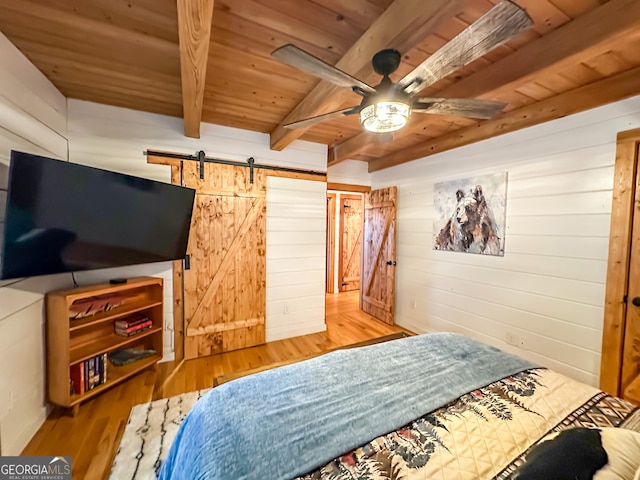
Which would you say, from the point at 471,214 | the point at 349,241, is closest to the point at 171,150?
the point at 471,214

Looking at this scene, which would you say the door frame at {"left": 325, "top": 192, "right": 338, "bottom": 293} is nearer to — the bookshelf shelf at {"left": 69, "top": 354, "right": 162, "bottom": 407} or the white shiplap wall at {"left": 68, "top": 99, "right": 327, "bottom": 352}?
the white shiplap wall at {"left": 68, "top": 99, "right": 327, "bottom": 352}

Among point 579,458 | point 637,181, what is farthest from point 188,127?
point 637,181

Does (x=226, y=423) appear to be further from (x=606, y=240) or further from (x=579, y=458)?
(x=606, y=240)

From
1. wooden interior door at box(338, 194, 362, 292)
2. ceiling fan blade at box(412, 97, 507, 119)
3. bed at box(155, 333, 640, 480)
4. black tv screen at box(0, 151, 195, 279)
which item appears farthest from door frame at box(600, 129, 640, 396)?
wooden interior door at box(338, 194, 362, 292)

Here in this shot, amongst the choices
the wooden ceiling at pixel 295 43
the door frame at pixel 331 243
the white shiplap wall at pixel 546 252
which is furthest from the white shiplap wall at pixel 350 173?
the wooden ceiling at pixel 295 43

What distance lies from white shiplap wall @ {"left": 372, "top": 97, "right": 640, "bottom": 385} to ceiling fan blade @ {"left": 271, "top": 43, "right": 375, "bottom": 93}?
6.94 feet

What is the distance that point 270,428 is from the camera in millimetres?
1031

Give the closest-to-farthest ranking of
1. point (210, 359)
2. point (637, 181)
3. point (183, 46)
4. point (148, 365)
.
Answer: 1. point (183, 46)
2. point (637, 181)
3. point (148, 365)
4. point (210, 359)

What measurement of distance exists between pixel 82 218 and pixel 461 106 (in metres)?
2.58

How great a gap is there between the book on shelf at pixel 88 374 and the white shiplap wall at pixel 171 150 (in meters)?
0.69

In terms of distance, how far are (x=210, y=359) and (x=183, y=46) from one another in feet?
9.49

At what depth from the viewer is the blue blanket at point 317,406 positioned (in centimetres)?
92

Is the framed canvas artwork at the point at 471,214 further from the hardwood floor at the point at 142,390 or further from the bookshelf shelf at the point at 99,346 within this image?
the bookshelf shelf at the point at 99,346

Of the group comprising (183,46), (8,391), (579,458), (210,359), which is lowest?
(210,359)
